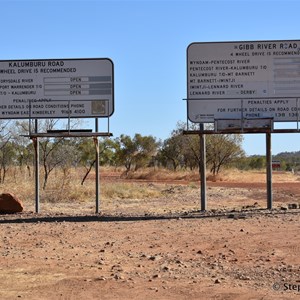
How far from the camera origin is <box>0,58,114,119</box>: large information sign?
1880 centimetres

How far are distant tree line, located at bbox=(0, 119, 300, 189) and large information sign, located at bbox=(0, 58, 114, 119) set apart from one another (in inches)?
457

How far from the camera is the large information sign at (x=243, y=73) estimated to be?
18156mm

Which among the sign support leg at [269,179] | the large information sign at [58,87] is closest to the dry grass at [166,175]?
the sign support leg at [269,179]

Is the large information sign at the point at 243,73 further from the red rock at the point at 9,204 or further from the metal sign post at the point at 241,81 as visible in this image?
the red rock at the point at 9,204

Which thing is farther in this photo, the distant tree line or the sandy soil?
the distant tree line

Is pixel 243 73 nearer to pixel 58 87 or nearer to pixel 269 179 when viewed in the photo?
pixel 269 179

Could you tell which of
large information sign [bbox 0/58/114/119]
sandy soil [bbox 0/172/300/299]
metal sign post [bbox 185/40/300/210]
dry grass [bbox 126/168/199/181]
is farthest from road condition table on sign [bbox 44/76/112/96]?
dry grass [bbox 126/168/199/181]

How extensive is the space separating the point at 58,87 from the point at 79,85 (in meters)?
0.67

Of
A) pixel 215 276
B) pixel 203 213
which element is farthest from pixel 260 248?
pixel 203 213

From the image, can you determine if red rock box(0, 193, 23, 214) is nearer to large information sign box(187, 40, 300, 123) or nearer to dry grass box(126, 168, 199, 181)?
large information sign box(187, 40, 300, 123)

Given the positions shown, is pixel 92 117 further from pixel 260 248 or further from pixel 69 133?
pixel 260 248

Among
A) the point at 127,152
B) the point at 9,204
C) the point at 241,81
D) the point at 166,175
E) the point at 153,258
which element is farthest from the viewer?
the point at 127,152

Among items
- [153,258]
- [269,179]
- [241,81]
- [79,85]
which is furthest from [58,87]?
[153,258]

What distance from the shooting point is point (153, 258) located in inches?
409
